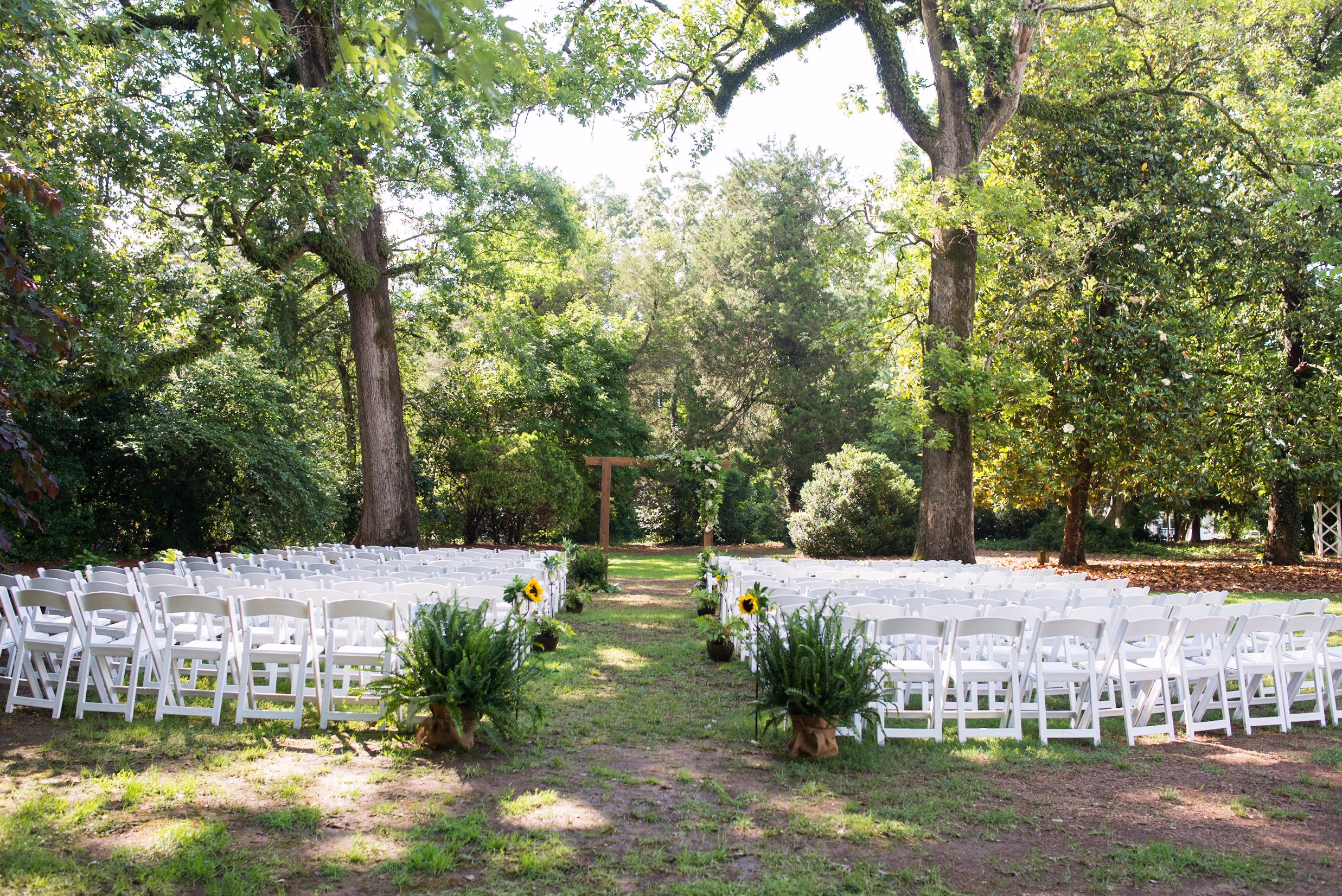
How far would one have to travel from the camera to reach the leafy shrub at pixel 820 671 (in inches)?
194

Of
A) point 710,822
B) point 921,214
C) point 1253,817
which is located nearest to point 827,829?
point 710,822

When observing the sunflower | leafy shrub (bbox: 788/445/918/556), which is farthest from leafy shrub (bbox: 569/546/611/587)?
leafy shrub (bbox: 788/445/918/556)

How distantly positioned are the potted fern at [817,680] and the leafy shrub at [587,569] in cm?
909

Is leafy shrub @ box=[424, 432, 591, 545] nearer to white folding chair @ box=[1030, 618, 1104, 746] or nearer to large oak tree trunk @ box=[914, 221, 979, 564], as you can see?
large oak tree trunk @ box=[914, 221, 979, 564]

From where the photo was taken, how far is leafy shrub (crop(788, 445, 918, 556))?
22.9 meters

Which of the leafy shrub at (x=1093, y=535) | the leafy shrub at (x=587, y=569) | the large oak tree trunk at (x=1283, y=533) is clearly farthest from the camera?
the leafy shrub at (x=1093, y=535)

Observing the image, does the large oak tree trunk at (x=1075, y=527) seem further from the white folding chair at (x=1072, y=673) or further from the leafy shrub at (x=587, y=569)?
the white folding chair at (x=1072, y=673)

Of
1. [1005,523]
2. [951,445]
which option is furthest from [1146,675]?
[1005,523]

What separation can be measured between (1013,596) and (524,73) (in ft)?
19.1

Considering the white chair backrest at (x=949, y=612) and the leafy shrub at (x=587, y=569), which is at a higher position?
the white chair backrest at (x=949, y=612)

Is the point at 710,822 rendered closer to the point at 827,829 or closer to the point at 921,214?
the point at 827,829

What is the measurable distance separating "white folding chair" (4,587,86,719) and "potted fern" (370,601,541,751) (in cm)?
207

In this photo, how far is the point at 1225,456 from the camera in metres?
17.7

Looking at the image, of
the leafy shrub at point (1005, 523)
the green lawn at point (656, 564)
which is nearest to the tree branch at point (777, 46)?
the green lawn at point (656, 564)
